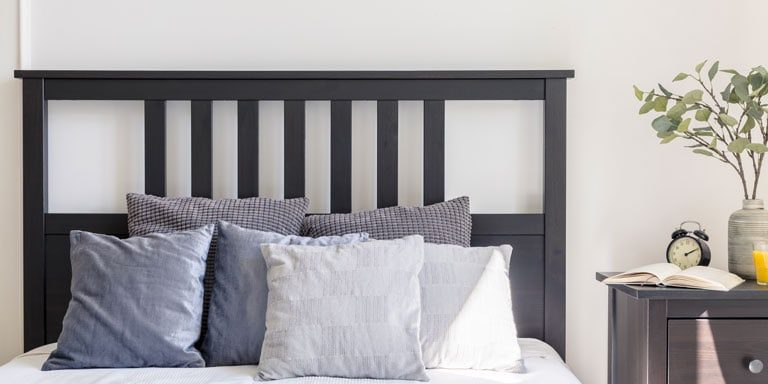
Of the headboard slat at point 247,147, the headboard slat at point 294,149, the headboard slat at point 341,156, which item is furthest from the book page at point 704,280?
the headboard slat at point 247,147

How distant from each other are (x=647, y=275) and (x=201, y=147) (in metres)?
1.37

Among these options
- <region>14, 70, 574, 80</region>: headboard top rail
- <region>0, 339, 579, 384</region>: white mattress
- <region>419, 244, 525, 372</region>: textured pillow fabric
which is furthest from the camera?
<region>14, 70, 574, 80</region>: headboard top rail

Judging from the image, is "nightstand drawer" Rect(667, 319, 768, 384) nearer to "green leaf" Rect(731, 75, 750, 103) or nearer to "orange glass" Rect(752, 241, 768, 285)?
"orange glass" Rect(752, 241, 768, 285)

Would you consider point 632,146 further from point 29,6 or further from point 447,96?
point 29,6

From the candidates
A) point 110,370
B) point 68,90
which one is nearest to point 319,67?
point 68,90

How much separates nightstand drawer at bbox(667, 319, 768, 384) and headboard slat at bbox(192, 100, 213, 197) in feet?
4.63

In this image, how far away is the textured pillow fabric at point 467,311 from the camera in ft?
5.63

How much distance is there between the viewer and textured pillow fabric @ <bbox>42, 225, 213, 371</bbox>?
1719 mm

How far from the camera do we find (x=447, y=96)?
2.17 metres

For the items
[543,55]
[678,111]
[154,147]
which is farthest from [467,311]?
[154,147]

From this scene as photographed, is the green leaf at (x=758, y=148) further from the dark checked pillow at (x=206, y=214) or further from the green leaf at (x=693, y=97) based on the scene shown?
the dark checked pillow at (x=206, y=214)

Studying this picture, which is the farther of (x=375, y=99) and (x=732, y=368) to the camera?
(x=375, y=99)

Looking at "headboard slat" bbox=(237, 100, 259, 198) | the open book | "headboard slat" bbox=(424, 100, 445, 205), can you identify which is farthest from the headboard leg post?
the open book

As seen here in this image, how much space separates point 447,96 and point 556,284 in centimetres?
68
